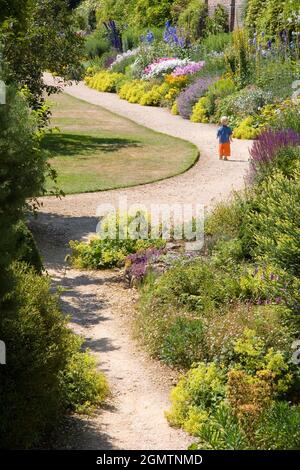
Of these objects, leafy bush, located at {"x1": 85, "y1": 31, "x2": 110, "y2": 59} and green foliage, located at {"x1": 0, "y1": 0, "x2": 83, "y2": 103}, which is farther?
leafy bush, located at {"x1": 85, "y1": 31, "x2": 110, "y2": 59}

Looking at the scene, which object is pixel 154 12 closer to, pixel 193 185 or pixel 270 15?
pixel 270 15

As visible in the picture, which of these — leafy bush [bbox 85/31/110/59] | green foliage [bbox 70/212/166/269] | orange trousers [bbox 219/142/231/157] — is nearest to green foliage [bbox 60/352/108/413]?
green foliage [bbox 70/212/166/269]

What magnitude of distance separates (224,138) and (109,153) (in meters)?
2.88

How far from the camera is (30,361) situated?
5348 millimetres

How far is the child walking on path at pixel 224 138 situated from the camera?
52.1ft

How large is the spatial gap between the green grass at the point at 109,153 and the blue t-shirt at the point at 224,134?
75 cm

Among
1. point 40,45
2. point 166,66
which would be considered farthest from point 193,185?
point 166,66

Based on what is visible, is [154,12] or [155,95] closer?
[155,95]

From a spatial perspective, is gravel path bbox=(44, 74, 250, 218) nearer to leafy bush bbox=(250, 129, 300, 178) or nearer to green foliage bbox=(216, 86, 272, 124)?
green foliage bbox=(216, 86, 272, 124)

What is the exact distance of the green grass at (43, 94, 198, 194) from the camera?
49.2ft

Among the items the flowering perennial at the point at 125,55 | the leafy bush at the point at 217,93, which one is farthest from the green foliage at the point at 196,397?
the flowering perennial at the point at 125,55

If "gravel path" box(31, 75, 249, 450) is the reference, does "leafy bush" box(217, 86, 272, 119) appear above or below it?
above

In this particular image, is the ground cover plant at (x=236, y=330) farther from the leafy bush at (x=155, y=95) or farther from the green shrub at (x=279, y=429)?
the leafy bush at (x=155, y=95)

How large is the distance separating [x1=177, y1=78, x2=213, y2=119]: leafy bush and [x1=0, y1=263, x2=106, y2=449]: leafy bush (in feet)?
55.7
